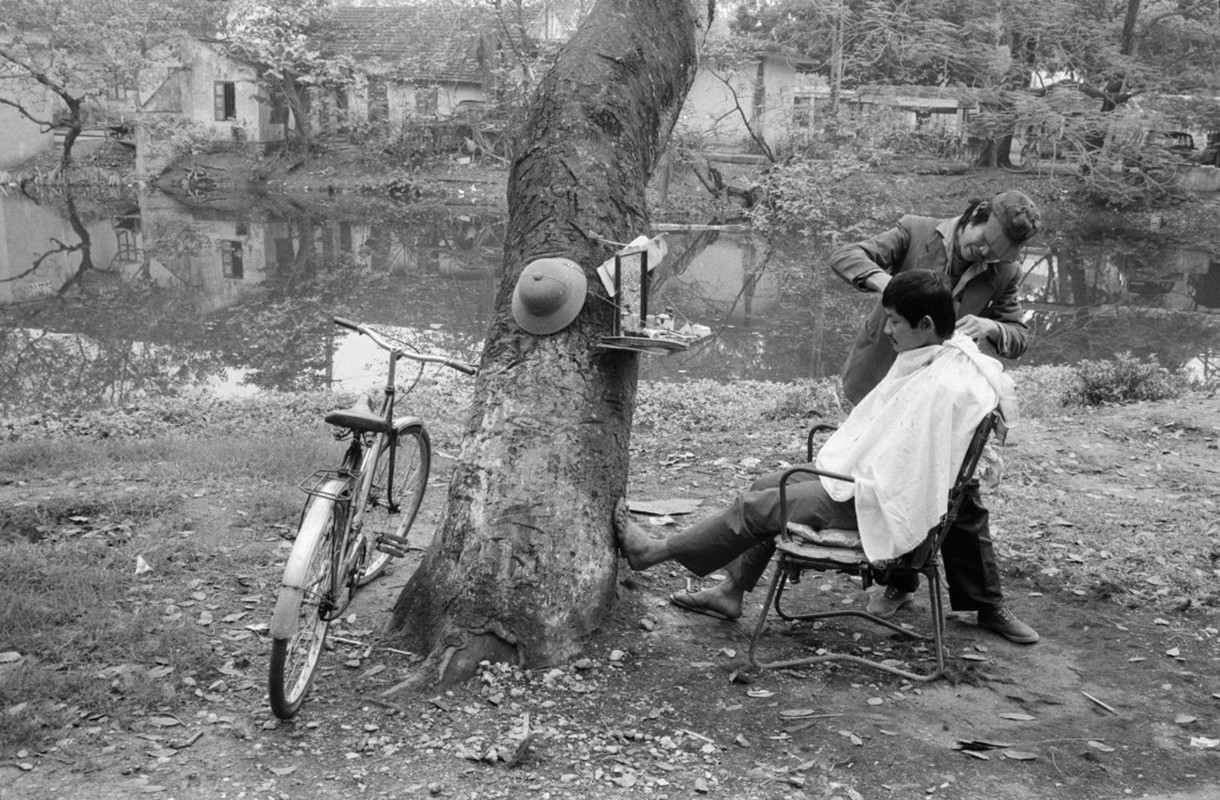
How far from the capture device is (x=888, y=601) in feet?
15.1

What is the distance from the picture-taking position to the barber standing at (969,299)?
13.4 feet

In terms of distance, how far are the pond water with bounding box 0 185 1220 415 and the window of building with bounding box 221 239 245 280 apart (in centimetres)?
5

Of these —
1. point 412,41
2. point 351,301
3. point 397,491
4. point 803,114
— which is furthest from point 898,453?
point 412,41

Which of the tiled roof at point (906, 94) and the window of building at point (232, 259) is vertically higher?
the tiled roof at point (906, 94)

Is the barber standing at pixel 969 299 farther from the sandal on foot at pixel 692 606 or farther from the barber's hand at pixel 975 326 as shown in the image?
the sandal on foot at pixel 692 606

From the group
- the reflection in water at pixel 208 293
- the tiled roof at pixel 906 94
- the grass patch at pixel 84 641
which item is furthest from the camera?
the tiled roof at pixel 906 94

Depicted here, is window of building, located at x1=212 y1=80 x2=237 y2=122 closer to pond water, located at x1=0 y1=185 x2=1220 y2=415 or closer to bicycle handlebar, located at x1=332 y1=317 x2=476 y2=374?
pond water, located at x1=0 y1=185 x2=1220 y2=415

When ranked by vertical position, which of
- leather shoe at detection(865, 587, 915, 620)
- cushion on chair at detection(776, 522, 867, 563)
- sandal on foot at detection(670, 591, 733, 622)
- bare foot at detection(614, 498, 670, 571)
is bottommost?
leather shoe at detection(865, 587, 915, 620)

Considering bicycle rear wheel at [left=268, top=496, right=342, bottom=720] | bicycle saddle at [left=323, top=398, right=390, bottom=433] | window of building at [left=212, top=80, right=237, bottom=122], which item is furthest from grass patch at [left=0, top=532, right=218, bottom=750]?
window of building at [left=212, top=80, right=237, bottom=122]

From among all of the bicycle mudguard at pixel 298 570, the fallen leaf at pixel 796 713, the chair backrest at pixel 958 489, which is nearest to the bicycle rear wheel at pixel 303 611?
the bicycle mudguard at pixel 298 570

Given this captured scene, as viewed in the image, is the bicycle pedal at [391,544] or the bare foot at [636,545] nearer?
the bare foot at [636,545]

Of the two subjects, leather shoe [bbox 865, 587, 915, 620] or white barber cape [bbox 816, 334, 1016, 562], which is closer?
white barber cape [bbox 816, 334, 1016, 562]

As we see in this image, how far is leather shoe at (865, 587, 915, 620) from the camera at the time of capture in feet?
14.9

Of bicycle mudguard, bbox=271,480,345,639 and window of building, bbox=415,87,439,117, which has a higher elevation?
window of building, bbox=415,87,439,117
